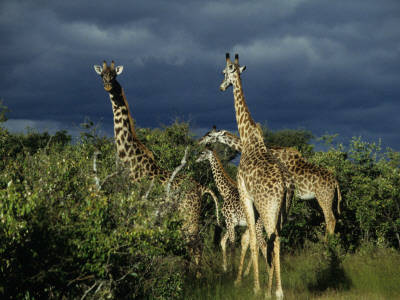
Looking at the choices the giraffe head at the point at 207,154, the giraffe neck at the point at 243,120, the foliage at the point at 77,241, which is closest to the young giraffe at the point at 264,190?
the giraffe neck at the point at 243,120

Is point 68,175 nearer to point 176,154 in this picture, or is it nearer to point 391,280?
point 176,154

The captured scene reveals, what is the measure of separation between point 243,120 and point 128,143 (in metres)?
2.75

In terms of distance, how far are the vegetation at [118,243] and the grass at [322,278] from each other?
0.03 m

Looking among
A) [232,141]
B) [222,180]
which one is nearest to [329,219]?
[222,180]

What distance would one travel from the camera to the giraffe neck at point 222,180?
12.7 metres

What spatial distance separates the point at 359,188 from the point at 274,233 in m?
5.68

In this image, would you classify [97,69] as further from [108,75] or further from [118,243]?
[118,243]

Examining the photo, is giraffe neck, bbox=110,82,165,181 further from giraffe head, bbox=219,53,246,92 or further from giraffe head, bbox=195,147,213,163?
→ giraffe head, bbox=219,53,246,92

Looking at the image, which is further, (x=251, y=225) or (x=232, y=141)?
(x=232, y=141)

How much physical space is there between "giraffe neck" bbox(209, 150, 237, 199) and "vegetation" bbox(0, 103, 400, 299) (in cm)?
149

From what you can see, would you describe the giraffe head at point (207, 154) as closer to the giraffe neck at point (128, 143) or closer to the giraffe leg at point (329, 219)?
the giraffe neck at point (128, 143)

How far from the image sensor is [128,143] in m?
11.2

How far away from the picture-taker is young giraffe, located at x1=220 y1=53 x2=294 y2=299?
859 centimetres

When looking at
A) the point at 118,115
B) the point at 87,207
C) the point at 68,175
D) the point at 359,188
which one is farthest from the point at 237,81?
the point at 87,207
